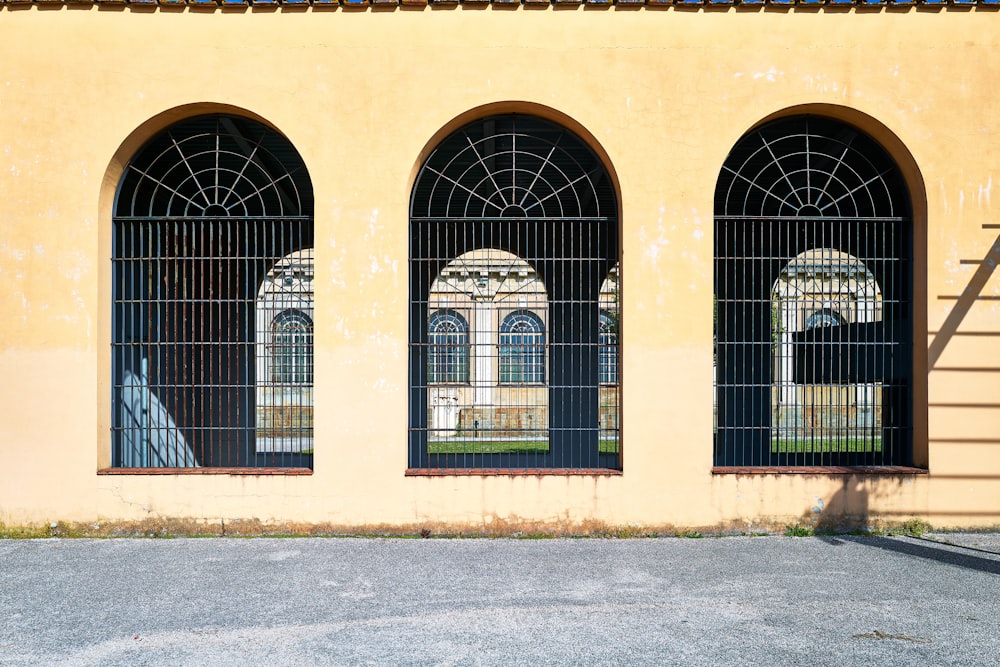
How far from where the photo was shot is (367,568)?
5.14 meters

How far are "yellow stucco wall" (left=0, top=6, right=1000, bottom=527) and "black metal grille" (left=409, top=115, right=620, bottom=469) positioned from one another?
0.42 meters

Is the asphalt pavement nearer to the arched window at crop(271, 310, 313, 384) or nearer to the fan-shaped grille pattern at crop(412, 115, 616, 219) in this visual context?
the arched window at crop(271, 310, 313, 384)

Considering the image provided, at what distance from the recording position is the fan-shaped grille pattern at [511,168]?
21.5ft

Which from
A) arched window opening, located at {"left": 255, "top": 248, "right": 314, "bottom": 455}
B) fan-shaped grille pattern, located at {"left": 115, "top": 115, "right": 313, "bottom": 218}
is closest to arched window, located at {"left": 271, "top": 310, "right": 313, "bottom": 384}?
arched window opening, located at {"left": 255, "top": 248, "right": 314, "bottom": 455}

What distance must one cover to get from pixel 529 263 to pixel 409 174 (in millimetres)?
5772

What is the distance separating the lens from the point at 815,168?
24.6 feet

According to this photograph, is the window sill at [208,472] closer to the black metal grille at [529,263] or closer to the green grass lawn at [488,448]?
the black metal grille at [529,263]

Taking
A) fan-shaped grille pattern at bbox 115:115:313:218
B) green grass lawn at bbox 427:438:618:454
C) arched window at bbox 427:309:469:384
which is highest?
fan-shaped grille pattern at bbox 115:115:313:218

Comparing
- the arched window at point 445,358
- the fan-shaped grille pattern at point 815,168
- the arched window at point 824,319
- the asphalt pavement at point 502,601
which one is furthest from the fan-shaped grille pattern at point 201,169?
the arched window at point 445,358

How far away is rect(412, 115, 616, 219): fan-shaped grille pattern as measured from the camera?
6.55 meters

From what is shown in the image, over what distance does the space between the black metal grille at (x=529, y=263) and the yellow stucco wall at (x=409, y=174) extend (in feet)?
1.38

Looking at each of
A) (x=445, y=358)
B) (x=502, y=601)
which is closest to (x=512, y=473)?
(x=502, y=601)

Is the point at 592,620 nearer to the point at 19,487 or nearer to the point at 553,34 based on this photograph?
the point at 553,34

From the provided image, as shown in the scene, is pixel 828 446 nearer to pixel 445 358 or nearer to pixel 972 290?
pixel 972 290
